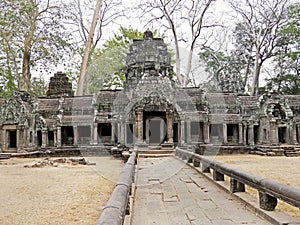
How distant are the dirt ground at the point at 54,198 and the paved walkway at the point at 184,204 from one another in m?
0.88

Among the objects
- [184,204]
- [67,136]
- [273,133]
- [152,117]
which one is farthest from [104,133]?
[184,204]

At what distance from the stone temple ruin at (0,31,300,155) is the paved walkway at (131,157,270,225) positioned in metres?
11.3

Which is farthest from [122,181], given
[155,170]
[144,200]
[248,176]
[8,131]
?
[8,131]

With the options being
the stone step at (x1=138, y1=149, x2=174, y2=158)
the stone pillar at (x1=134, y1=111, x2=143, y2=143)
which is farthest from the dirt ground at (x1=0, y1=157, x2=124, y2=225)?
the stone pillar at (x1=134, y1=111, x2=143, y2=143)

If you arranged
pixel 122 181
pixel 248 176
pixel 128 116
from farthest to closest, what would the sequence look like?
pixel 128 116
pixel 248 176
pixel 122 181

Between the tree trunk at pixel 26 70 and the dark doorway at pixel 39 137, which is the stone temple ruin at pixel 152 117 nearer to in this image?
the dark doorway at pixel 39 137

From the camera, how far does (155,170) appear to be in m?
11.1

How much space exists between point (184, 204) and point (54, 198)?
10.3 feet

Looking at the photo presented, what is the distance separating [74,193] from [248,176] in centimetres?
424

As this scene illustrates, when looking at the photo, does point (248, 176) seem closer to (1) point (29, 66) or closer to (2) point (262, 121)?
(2) point (262, 121)

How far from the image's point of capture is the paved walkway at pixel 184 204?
5.02 metres

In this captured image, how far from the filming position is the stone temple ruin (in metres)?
20.4

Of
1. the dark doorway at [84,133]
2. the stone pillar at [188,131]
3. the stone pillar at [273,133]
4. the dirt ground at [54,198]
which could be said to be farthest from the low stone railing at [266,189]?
the dark doorway at [84,133]

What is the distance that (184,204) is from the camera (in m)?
6.05
